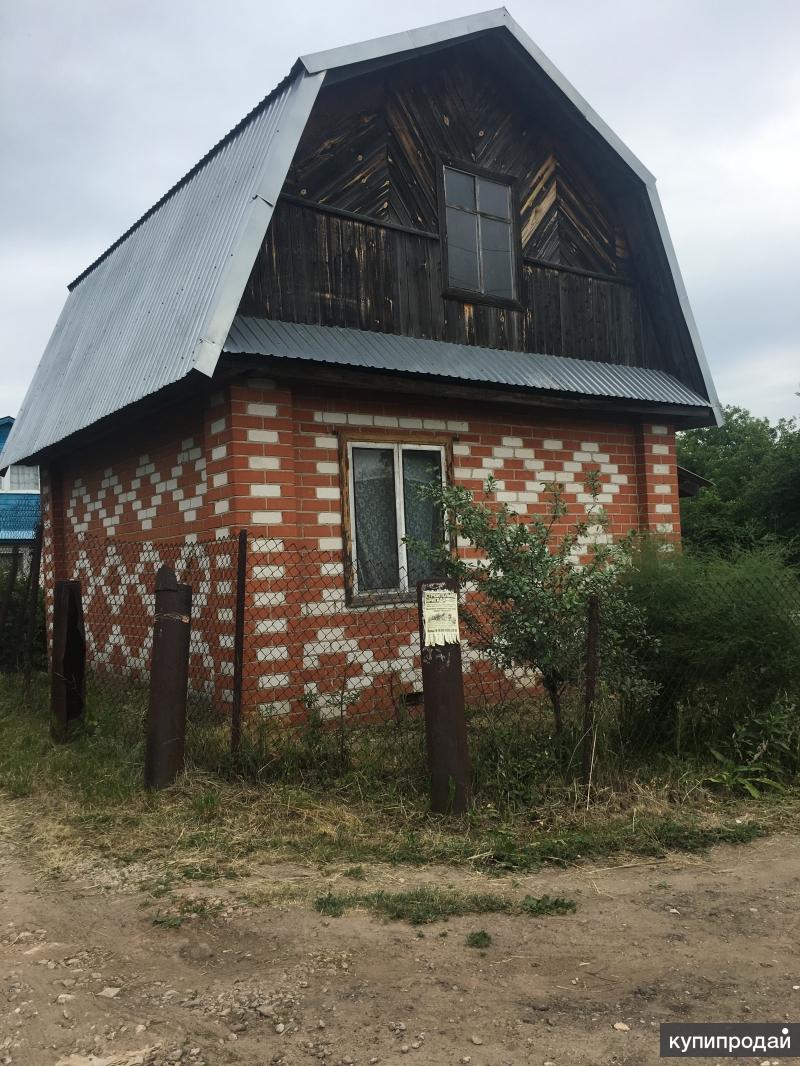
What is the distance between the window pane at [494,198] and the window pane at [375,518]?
292cm

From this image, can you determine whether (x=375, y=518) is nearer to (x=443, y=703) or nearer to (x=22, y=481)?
(x=443, y=703)

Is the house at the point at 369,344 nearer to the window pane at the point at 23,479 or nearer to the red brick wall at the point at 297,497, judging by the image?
the red brick wall at the point at 297,497

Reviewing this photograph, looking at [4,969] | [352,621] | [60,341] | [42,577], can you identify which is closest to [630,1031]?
[4,969]

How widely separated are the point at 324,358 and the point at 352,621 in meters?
2.12

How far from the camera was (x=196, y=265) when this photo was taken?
24.2 ft

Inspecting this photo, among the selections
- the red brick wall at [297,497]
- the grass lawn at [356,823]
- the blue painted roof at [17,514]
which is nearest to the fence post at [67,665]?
the red brick wall at [297,497]

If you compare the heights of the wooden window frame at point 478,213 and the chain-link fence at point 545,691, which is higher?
the wooden window frame at point 478,213

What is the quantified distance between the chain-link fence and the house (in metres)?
0.07

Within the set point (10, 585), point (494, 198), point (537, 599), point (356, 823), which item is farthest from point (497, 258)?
point (10, 585)

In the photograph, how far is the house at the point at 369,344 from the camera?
6.93 metres

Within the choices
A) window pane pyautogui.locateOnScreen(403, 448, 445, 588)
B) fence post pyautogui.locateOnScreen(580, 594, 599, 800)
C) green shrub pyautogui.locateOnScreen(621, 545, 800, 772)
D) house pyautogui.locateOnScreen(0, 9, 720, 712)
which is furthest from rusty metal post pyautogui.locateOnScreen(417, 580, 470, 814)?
window pane pyautogui.locateOnScreen(403, 448, 445, 588)

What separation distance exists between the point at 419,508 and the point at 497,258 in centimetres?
280

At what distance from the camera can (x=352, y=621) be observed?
735 cm

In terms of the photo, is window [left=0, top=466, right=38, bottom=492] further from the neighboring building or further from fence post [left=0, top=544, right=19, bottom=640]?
fence post [left=0, top=544, right=19, bottom=640]
